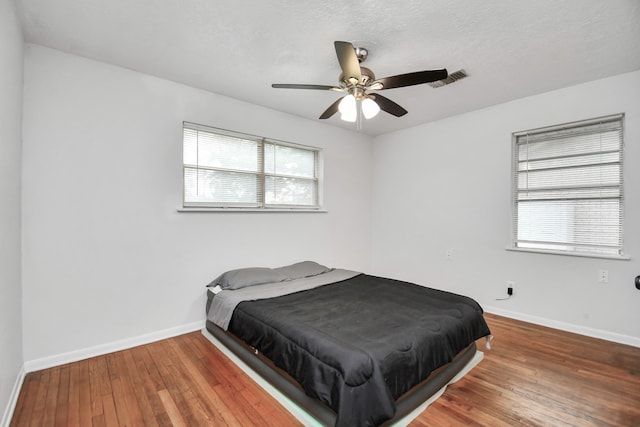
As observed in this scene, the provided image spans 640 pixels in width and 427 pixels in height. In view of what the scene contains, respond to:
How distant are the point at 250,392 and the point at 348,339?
0.85 meters

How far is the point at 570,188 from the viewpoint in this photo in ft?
10.5

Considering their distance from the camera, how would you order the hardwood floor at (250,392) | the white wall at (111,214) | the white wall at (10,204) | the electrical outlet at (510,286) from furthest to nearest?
the electrical outlet at (510,286)
the white wall at (111,214)
the hardwood floor at (250,392)
the white wall at (10,204)

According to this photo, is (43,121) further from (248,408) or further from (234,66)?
(248,408)

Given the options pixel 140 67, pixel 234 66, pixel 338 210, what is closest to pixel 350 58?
pixel 234 66

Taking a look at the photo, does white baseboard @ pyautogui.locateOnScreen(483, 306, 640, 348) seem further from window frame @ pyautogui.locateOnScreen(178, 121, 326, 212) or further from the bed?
window frame @ pyautogui.locateOnScreen(178, 121, 326, 212)

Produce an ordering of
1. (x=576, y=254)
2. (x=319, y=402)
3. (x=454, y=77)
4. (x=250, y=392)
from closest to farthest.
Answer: (x=319, y=402) < (x=250, y=392) < (x=454, y=77) < (x=576, y=254)

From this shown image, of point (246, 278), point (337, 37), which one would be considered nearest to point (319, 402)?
point (246, 278)

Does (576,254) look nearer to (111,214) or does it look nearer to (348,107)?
(348,107)

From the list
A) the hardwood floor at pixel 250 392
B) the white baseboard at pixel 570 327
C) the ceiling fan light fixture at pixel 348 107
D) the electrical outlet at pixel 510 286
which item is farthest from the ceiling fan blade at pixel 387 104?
the white baseboard at pixel 570 327

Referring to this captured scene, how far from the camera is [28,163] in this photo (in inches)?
90.9

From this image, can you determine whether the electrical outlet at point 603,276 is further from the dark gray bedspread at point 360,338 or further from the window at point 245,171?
the window at point 245,171

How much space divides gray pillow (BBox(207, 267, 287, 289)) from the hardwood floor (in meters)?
0.66

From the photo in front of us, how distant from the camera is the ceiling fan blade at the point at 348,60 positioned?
180 centimetres

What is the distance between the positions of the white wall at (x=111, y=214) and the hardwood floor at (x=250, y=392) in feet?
1.25
